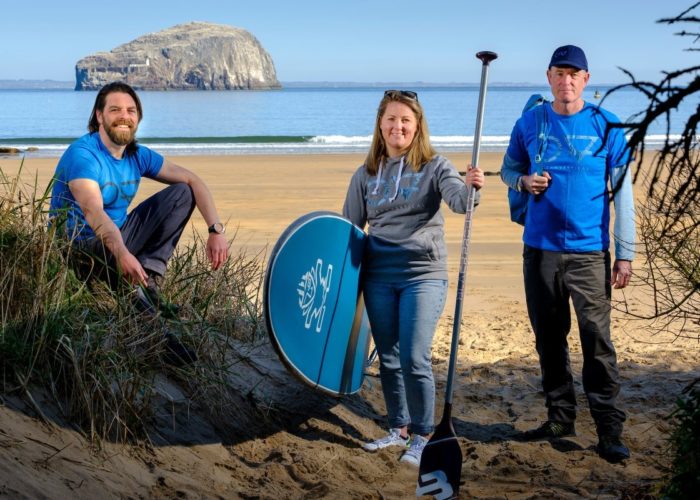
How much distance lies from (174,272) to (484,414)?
6.95ft

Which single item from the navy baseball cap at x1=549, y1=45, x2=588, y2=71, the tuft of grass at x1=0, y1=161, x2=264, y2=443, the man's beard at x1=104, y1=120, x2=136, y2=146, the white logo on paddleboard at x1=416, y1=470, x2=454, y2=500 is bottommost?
the white logo on paddleboard at x1=416, y1=470, x2=454, y2=500

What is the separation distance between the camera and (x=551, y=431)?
17.5ft

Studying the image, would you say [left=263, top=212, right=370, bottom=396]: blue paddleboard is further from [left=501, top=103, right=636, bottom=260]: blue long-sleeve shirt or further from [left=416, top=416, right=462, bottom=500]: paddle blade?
[left=501, top=103, right=636, bottom=260]: blue long-sleeve shirt

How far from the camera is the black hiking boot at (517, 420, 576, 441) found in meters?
5.34

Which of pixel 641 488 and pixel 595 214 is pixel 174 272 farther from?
pixel 641 488

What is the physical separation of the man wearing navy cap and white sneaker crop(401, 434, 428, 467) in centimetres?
94

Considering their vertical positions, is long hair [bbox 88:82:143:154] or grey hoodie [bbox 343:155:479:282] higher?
long hair [bbox 88:82:143:154]

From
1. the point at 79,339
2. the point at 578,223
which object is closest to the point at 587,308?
the point at 578,223

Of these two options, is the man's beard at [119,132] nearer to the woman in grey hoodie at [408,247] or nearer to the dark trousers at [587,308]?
the woman in grey hoodie at [408,247]

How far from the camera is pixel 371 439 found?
542 cm

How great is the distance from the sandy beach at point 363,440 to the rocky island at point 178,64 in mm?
170618

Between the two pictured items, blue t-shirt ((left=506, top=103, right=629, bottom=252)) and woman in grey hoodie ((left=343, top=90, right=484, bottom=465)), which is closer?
woman in grey hoodie ((left=343, top=90, right=484, bottom=465))

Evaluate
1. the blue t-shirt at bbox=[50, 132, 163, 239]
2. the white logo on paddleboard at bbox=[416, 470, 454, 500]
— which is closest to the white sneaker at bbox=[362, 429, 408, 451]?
the white logo on paddleboard at bbox=[416, 470, 454, 500]

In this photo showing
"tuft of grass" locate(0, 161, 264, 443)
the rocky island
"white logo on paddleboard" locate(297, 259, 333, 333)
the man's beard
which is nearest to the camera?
"tuft of grass" locate(0, 161, 264, 443)
